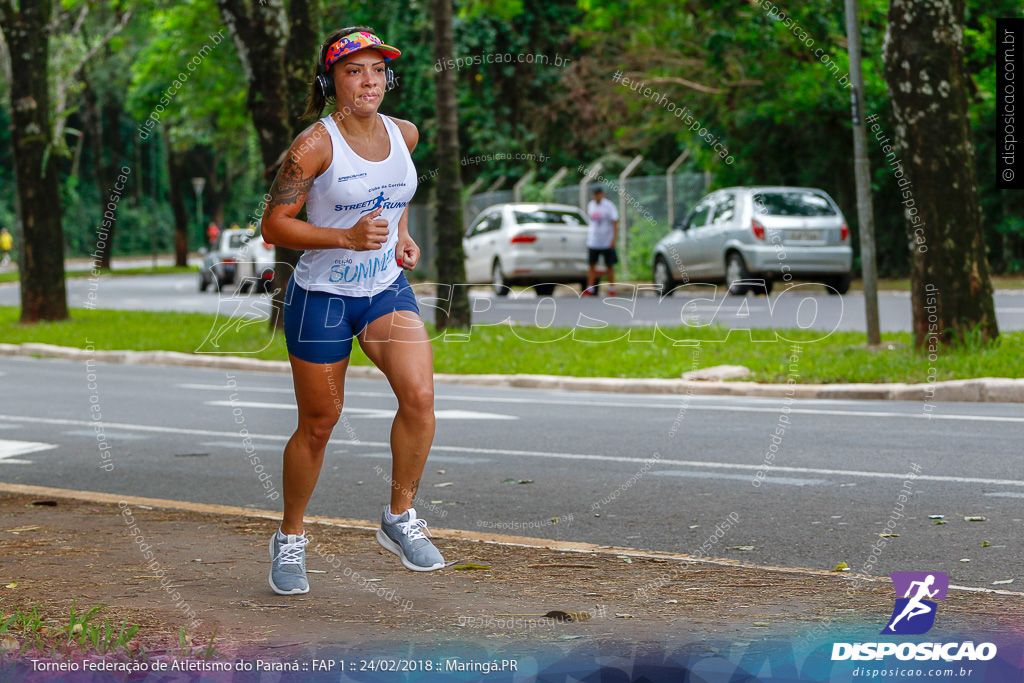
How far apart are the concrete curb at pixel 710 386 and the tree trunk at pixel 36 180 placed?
537cm

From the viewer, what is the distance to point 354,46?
4.68 metres

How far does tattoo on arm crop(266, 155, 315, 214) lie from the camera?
4.58 metres

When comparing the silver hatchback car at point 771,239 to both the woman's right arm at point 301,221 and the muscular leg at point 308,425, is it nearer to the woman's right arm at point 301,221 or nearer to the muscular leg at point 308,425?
the muscular leg at point 308,425

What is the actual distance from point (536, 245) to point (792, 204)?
483 cm

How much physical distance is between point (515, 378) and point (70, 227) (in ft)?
186

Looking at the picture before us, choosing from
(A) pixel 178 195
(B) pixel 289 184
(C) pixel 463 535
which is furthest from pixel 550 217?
(A) pixel 178 195

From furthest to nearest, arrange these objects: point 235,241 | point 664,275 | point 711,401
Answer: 1. point 235,241
2. point 664,275
3. point 711,401

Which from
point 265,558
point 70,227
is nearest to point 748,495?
point 265,558

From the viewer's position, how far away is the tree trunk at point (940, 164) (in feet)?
39.5

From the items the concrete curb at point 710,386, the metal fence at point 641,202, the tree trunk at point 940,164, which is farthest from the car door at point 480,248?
the tree trunk at point 940,164

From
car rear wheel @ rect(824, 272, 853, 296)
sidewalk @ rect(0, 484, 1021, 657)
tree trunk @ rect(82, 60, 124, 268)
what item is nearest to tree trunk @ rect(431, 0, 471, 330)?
car rear wheel @ rect(824, 272, 853, 296)

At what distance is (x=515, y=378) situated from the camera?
1383 cm

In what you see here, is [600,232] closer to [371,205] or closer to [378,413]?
[378,413]

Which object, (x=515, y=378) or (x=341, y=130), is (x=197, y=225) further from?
(x=341, y=130)
